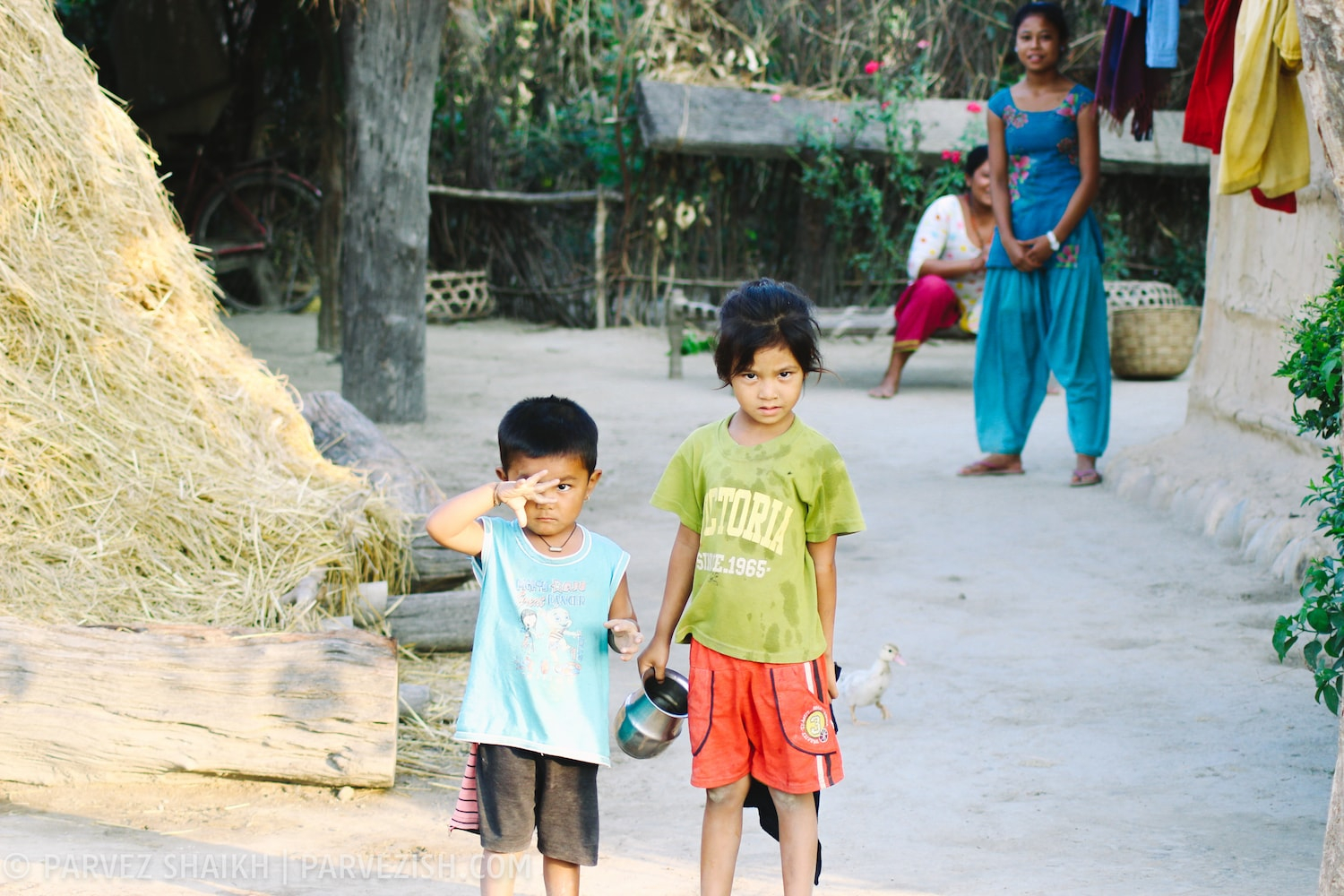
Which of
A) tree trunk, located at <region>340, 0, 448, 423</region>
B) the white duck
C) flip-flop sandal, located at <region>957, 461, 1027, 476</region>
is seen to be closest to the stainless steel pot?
the white duck

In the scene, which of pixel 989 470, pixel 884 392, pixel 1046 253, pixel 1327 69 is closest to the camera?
pixel 1327 69

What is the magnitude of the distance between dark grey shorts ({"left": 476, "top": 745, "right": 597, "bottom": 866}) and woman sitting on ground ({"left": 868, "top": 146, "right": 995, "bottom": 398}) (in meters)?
6.74

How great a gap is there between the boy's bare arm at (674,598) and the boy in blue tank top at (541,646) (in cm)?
8

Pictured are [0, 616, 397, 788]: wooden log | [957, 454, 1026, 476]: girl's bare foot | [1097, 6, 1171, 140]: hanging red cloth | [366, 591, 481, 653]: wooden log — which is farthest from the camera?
[957, 454, 1026, 476]: girl's bare foot

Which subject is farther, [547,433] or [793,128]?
[793,128]

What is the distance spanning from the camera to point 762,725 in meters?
2.17

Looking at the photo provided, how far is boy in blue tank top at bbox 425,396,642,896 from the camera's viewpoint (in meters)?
2.07

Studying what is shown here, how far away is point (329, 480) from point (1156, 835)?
283 cm

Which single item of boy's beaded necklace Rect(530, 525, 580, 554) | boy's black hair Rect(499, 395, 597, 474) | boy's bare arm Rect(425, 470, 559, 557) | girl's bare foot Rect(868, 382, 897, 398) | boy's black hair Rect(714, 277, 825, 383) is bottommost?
girl's bare foot Rect(868, 382, 897, 398)

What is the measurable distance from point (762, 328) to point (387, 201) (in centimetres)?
534

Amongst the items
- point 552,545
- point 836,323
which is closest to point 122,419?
point 552,545

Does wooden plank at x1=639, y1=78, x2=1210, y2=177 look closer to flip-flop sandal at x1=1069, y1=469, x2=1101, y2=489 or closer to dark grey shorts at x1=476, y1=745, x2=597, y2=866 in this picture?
flip-flop sandal at x1=1069, y1=469, x2=1101, y2=489

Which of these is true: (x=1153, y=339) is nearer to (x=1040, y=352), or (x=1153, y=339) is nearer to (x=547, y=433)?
(x=1040, y=352)

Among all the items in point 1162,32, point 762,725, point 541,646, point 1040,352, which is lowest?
point 762,725
